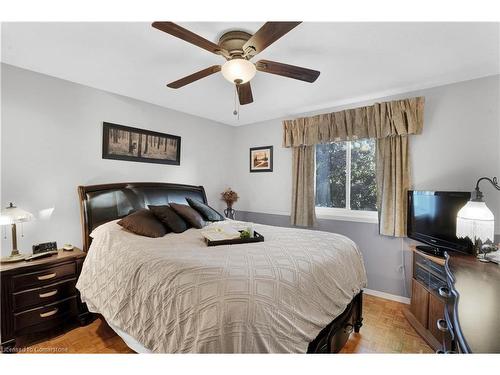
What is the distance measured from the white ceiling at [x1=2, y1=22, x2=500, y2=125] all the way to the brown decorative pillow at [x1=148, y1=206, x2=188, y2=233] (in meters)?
1.42

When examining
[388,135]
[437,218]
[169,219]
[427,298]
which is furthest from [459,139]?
[169,219]

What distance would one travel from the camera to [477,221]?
1845 mm

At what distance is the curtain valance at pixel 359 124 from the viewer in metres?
2.60

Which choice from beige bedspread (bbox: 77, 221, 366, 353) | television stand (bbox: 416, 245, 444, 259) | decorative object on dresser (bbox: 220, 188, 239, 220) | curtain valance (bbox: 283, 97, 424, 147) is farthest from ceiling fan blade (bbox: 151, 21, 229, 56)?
decorative object on dresser (bbox: 220, 188, 239, 220)

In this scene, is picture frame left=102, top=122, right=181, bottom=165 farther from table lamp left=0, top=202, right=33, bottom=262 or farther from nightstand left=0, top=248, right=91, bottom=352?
nightstand left=0, top=248, right=91, bottom=352

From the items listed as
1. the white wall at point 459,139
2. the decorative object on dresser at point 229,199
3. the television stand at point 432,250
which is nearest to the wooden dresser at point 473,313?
the television stand at point 432,250

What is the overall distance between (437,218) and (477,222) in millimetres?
412

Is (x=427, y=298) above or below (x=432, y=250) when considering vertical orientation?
below

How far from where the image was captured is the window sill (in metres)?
2.99

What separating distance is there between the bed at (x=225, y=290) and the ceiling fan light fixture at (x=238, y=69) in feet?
4.10

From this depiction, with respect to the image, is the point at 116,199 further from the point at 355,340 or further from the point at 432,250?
the point at 432,250

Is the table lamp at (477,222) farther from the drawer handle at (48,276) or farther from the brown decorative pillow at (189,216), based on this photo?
the drawer handle at (48,276)
